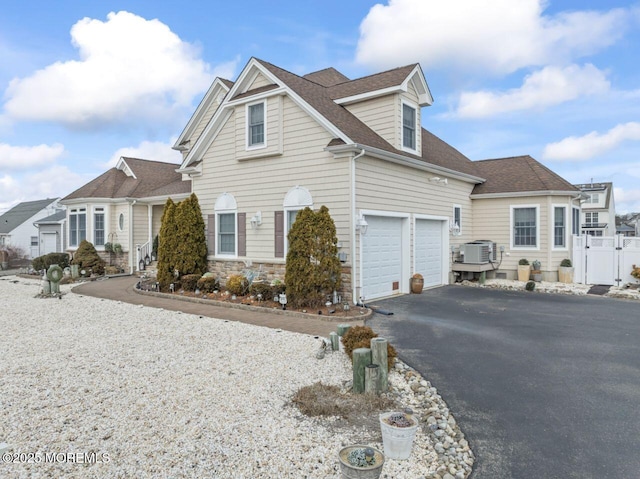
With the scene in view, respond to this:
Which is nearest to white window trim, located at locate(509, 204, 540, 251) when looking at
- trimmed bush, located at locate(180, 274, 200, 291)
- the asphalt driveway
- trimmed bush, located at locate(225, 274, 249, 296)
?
the asphalt driveway

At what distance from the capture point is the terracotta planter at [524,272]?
49.5ft

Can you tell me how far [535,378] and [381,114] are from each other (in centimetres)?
923

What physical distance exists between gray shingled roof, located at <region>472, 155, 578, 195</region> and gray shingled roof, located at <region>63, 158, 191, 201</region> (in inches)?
500

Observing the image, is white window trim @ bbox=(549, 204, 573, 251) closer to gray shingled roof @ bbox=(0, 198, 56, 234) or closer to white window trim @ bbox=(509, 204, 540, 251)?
white window trim @ bbox=(509, 204, 540, 251)

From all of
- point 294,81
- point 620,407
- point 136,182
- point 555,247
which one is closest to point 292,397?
point 620,407

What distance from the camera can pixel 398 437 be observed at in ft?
11.0

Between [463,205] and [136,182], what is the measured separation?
50.2ft

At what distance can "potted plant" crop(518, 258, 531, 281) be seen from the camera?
595 inches

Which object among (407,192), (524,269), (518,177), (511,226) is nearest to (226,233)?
(407,192)

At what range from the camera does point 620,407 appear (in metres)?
4.43

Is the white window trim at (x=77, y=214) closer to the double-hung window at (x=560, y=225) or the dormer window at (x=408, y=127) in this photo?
the dormer window at (x=408, y=127)

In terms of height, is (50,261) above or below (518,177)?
below

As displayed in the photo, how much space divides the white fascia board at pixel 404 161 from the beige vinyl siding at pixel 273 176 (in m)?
0.43

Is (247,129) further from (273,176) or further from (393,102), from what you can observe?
(393,102)
